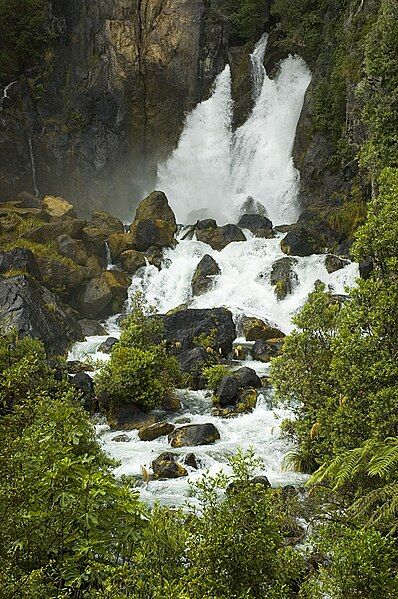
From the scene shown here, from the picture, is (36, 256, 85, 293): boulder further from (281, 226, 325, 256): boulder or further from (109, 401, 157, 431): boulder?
(109, 401, 157, 431): boulder

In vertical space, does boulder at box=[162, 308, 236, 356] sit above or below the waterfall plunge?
below

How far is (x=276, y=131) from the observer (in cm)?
3519

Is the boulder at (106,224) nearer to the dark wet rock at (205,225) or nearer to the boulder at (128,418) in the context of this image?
the dark wet rock at (205,225)

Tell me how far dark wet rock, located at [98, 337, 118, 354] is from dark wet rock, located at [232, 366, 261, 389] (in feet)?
18.1

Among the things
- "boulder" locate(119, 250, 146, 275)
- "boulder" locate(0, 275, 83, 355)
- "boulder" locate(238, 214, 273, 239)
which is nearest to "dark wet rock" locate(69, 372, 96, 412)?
"boulder" locate(0, 275, 83, 355)

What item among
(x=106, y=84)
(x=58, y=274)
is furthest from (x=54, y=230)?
(x=106, y=84)

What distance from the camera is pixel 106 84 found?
121 ft

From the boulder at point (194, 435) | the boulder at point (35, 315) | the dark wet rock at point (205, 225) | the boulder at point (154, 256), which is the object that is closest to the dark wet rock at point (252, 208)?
the dark wet rock at point (205, 225)

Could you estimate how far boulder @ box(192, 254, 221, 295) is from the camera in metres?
26.2

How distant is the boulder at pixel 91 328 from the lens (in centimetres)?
2278

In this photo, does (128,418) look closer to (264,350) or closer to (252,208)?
(264,350)

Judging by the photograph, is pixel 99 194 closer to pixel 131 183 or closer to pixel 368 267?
pixel 131 183

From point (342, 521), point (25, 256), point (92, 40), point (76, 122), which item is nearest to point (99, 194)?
point (76, 122)

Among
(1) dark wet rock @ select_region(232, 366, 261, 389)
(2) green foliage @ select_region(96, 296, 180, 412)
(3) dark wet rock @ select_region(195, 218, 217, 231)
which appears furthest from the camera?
(3) dark wet rock @ select_region(195, 218, 217, 231)
